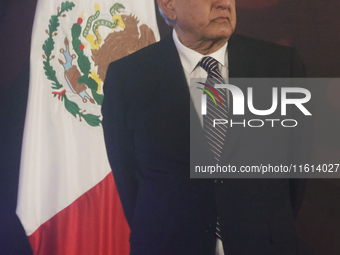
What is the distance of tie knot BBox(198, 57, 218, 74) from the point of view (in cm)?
134

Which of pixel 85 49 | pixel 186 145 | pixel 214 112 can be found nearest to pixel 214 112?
pixel 214 112

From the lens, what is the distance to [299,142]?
148cm

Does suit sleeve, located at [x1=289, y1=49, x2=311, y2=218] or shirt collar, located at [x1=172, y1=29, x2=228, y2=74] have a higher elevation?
shirt collar, located at [x1=172, y1=29, x2=228, y2=74]

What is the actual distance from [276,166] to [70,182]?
46.2 inches

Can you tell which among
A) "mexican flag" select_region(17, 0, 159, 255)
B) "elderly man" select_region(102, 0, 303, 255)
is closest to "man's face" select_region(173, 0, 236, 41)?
"elderly man" select_region(102, 0, 303, 255)

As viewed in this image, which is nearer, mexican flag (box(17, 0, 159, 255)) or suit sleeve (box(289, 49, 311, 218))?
suit sleeve (box(289, 49, 311, 218))

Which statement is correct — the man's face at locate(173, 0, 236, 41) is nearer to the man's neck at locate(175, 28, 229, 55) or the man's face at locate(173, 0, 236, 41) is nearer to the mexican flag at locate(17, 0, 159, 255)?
the man's neck at locate(175, 28, 229, 55)

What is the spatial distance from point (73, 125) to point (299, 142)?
1.26m

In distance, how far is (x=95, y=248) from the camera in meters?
1.74

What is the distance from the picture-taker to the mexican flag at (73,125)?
1.62 m

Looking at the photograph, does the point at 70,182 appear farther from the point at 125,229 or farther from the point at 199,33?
the point at 199,33

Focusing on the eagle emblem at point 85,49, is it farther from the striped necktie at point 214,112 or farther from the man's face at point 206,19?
the striped necktie at point 214,112

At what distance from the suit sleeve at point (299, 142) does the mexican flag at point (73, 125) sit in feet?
2.65

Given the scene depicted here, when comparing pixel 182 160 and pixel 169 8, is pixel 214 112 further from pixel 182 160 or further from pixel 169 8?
pixel 169 8
